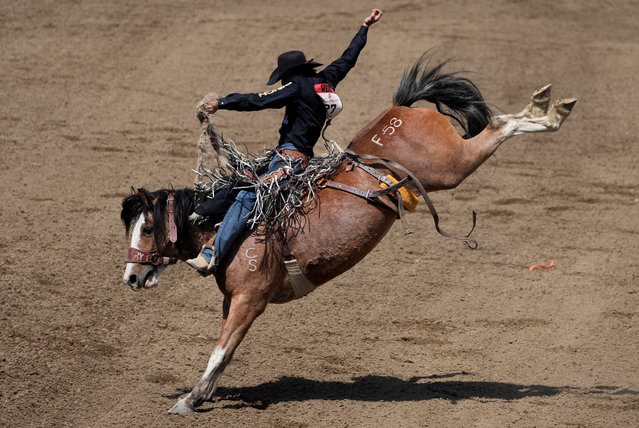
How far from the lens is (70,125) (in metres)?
12.6

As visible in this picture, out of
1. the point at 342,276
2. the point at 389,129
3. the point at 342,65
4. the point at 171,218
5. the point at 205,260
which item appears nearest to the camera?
the point at 205,260

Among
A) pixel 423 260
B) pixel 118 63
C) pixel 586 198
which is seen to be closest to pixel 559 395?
pixel 423 260

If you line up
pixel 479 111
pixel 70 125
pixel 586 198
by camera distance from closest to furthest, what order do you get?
1. pixel 479 111
2. pixel 586 198
3. pixel 70 125

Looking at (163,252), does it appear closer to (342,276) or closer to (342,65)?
(342,65)

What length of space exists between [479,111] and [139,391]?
140 inches

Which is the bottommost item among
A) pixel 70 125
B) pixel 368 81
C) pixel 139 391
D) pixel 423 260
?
pixel 139 391

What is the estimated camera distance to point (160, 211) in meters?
6.55

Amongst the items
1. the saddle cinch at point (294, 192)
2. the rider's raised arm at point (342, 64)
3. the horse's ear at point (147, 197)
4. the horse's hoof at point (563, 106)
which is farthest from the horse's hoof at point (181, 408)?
the horse's hoof at point (563, 106)

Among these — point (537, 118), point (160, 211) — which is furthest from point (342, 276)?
point (537, 118)

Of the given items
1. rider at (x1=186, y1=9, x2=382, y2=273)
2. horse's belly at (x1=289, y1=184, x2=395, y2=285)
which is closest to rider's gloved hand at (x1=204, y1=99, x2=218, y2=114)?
rider at (x1=186, y1=9, x2=382, y2=273)

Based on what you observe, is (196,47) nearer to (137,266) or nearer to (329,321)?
(329,321)

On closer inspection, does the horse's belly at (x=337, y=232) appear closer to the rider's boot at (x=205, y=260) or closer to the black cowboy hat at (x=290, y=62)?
the rider's boot at (x=205, y=260)

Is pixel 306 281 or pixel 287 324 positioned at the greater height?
pixel 306 281

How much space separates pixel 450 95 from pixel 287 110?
1.45 m
